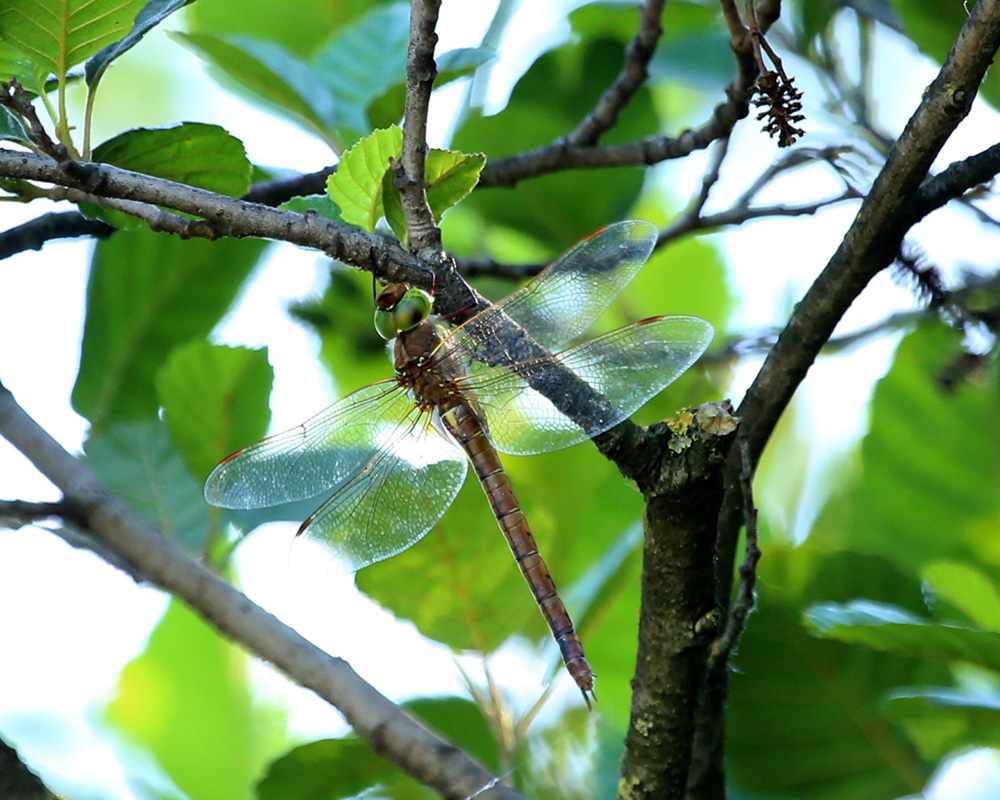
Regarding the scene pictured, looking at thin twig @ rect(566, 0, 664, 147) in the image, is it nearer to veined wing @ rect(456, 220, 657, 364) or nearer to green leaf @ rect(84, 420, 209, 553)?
veined wing @ rect(456, 220, 657, 364)

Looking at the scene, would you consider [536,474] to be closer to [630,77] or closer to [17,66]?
[630,77]

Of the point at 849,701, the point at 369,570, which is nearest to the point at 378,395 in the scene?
the point at 369,570

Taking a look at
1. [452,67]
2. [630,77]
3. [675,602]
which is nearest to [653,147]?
[630,77]

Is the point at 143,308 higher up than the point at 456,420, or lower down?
higher up

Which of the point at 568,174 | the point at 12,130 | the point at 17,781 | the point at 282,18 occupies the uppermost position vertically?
the point at 282,18

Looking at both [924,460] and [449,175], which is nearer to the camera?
[449,175]

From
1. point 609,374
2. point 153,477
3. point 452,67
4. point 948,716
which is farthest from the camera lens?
point 153,477

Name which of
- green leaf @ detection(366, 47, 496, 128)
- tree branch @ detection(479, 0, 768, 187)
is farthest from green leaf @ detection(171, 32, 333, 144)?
tree branch @ detection(479, 0, 768, 187)
